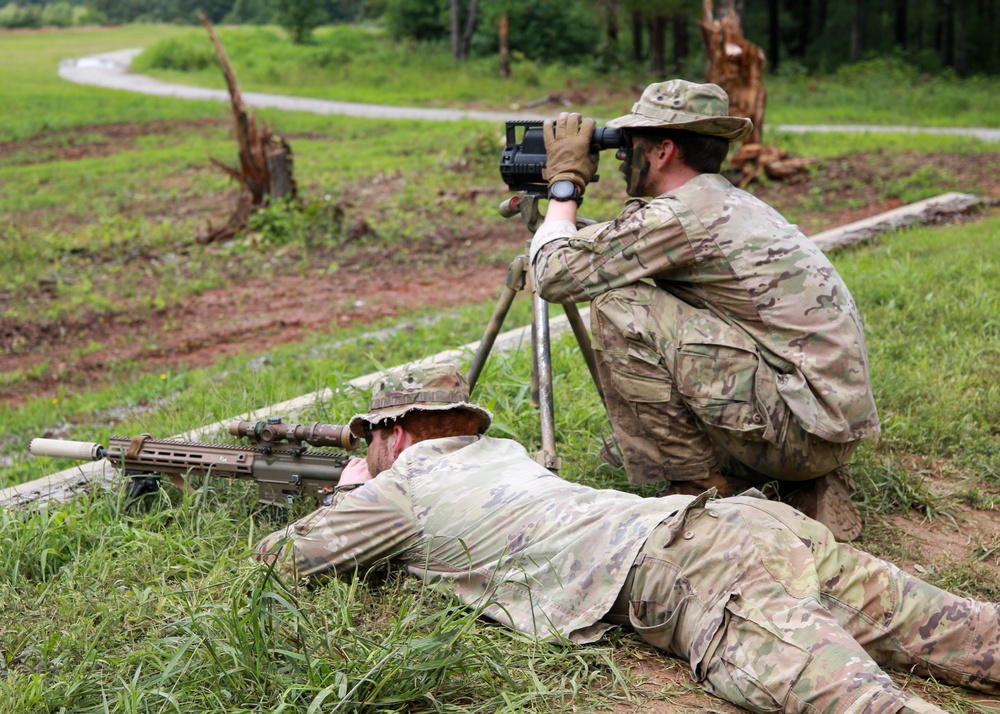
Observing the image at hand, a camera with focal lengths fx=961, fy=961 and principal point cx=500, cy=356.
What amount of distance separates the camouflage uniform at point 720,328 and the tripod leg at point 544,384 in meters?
0.30

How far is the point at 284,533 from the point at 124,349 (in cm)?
490

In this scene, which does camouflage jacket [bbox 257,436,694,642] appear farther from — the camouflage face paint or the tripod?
the camouflage face paint

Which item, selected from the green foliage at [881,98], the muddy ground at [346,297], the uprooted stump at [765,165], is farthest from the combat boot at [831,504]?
the green foliage at [881,98]

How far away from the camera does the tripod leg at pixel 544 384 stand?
349 centimetres

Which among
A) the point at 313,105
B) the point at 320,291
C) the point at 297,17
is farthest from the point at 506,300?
the point at 297,17

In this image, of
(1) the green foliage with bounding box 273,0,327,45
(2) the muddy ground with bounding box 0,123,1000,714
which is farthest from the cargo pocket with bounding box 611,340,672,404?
(1) the green foliage with bounding box 273,0,327,45

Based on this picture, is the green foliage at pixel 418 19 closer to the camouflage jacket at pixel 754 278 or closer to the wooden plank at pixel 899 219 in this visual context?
the wooden plank at pixel 899 219

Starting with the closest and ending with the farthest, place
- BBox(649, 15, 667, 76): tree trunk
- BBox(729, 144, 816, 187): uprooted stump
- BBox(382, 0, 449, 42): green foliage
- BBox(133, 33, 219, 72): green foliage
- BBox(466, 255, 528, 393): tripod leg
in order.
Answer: BBox(466, 255, 528, 393): tripod leg, BBox(729, 144, 816, 187): uprooted stump, BBox(649, 15, 667, 76): tree trunk, BBox(133, 33, 219, 72): green foliage, BBox(382, 0, 449, 42): green foliage

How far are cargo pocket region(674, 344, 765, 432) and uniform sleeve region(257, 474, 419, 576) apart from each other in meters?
A: 1.03

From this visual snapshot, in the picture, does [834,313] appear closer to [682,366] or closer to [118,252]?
[682,366]

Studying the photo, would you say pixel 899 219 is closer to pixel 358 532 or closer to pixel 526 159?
pixel 526 159

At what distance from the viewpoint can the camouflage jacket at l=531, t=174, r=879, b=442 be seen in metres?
3.09

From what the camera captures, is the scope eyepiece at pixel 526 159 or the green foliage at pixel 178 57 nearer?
the scope eyepiece at pixel 526 159

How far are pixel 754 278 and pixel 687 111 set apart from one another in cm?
61
